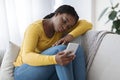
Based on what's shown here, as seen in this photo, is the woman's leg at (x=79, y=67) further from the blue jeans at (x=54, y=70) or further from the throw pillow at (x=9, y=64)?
the throw pillow at (x=9, y=64)

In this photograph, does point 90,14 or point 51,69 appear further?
point 90,14

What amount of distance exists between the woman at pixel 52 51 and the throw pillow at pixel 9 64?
0.19 feet

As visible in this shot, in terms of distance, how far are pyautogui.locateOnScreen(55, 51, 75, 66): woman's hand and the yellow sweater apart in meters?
Answer: 0.03

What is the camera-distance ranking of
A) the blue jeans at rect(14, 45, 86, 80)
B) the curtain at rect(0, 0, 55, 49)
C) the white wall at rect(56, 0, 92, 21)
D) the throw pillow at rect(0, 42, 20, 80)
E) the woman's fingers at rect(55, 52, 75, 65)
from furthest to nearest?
the white wall at rect(56, 0, 92, 21) → the curtain at rect(0, 0, 55, 49) → the throw pillow at rect(0, 42, 20, 80) → the blue jeans at rect(14, 45, 86, 80) → the woman's fingers at rect(55, 52, 75, 65)

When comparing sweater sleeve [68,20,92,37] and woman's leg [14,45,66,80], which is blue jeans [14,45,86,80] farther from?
sweater sleeve [68,20,92,37]

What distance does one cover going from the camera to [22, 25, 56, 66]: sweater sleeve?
4.60 feet

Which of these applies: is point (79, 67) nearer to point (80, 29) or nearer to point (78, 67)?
point (78, 67)

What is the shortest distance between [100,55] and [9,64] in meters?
0.76

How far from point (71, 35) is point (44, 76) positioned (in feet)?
1.19

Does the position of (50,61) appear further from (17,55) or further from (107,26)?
(107,26)

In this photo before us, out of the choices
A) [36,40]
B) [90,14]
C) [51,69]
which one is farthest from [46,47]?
[90,14]

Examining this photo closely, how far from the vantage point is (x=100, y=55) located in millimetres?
1487

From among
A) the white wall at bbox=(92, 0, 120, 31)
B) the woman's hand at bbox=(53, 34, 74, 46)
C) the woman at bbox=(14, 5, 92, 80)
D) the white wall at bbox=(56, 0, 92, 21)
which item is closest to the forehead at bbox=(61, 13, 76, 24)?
the woman at bbox=(14, 5, 92, 80)

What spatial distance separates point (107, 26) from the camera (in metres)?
2.54
